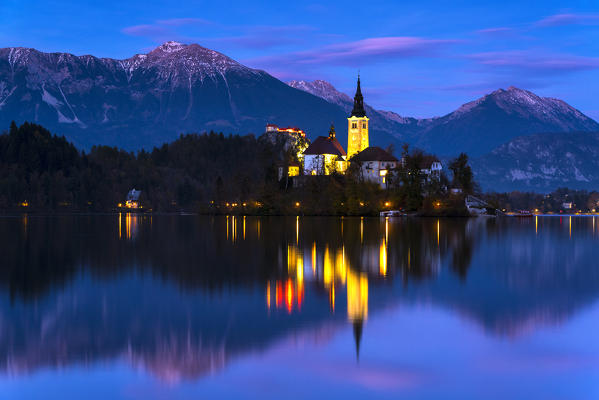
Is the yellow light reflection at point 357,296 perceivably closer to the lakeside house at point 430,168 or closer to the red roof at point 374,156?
the lakeside house at point 430,168

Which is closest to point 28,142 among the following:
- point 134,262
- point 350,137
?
point 350,137

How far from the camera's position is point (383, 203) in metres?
140

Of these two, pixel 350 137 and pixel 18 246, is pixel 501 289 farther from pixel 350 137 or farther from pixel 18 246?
pixel 350 137

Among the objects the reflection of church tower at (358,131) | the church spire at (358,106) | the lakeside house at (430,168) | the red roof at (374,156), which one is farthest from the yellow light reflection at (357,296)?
the church spire at (358,106)

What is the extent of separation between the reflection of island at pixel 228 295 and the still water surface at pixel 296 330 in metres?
0.08

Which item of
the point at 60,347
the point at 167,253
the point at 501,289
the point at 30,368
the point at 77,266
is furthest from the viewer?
the point at 167,253

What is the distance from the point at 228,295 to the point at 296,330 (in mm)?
6541

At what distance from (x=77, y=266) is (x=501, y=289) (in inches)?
846

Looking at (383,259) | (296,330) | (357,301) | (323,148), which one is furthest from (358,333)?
(323,148)

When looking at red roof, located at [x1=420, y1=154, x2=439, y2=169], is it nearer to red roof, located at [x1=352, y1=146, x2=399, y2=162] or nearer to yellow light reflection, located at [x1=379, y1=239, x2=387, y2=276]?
red roof, located at [x1=352, y1=146, x2=399, y2=162]

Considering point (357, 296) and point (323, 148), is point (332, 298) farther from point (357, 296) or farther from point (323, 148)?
point (323, 148)

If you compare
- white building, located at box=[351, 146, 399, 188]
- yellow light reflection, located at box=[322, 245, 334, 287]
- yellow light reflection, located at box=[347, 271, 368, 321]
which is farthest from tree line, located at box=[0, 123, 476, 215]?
yellow light reflection, located at box=[347, 271, 368, 321]

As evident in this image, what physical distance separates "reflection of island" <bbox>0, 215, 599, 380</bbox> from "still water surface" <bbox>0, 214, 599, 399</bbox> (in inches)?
3.3

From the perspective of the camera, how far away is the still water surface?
13227 millimetres
